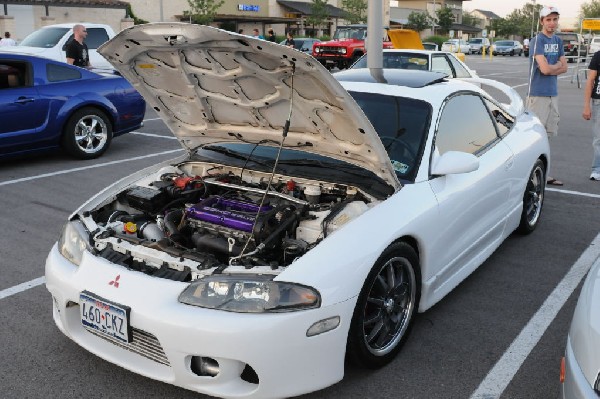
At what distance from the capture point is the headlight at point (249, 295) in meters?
2.70

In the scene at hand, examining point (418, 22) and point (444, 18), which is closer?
point (418, 22)

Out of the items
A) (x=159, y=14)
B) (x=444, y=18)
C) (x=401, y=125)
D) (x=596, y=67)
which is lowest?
(x=401, y=125)

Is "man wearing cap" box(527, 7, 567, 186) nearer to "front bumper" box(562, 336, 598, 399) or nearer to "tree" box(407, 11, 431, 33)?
"front bumper" box(562, 336, 598, 399)

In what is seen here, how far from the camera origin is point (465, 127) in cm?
430

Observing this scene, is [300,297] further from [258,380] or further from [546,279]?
[546,279]

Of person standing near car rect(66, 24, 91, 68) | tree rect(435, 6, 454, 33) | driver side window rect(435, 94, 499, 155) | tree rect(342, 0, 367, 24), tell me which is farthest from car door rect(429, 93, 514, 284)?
tree rect(435, 6, 454, 33)

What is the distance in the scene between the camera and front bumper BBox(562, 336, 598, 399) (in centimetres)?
215

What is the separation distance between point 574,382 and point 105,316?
2.00 meters

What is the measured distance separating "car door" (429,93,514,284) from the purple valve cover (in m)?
1.05

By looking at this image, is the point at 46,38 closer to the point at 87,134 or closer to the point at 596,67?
the point at 87,134

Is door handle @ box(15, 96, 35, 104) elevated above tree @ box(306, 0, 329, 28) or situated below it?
below

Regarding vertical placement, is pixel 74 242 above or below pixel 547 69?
below

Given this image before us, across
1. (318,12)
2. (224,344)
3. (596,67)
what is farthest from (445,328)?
→ (318,12)

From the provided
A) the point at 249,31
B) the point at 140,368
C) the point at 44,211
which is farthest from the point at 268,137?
the point at 249,31
